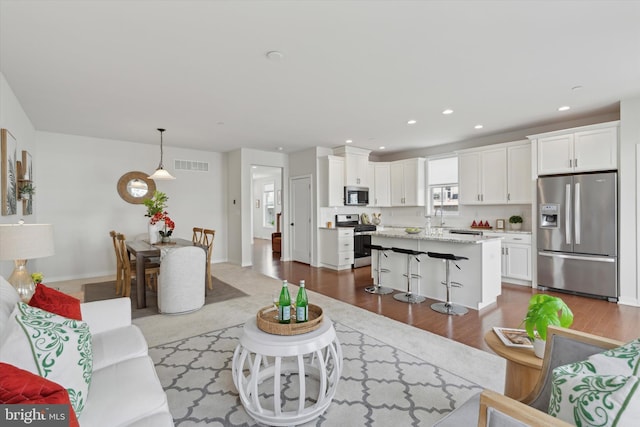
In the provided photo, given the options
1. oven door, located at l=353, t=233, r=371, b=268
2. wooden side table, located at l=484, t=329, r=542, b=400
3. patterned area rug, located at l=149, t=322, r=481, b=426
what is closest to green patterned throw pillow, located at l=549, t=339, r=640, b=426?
wooden side table, located at l=484, t=329, r=542, b=400

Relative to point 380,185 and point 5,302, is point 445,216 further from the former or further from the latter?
point 5,302

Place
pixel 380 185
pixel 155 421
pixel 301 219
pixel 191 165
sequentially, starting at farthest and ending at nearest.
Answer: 1. pixel 380 185
2. pixel 301 219
3. pixel 191 165
4. pixel 155 421

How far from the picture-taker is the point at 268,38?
2432 mm

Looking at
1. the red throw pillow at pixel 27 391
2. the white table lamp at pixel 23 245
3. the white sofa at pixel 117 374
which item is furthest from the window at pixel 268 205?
the red throw pillow at pixel 27 391

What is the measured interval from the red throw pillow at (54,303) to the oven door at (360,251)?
5.21 m

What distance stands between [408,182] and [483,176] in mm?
1686

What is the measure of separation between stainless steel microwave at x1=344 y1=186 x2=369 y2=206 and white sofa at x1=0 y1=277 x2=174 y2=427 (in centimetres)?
510

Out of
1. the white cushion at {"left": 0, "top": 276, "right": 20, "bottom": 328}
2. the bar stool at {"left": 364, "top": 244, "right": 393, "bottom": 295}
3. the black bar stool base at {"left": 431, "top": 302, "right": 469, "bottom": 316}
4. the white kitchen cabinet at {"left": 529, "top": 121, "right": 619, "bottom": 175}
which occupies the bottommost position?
the black bar stool base at {"left": 431, "top": 302, "right": 469, "bottom": 316}

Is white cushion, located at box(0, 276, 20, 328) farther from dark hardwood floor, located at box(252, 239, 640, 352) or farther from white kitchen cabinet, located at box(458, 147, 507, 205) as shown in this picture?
white kitchen cabinet, located at box(458, 147, 507, 205)

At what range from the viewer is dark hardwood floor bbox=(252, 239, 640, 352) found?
10.3ft

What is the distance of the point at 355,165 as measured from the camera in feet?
22.5

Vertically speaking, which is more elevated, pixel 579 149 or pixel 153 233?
pixel 579 149

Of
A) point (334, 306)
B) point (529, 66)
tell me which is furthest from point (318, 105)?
point (334, 306)

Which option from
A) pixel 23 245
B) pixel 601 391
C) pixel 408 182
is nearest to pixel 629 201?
pixel 408 182
